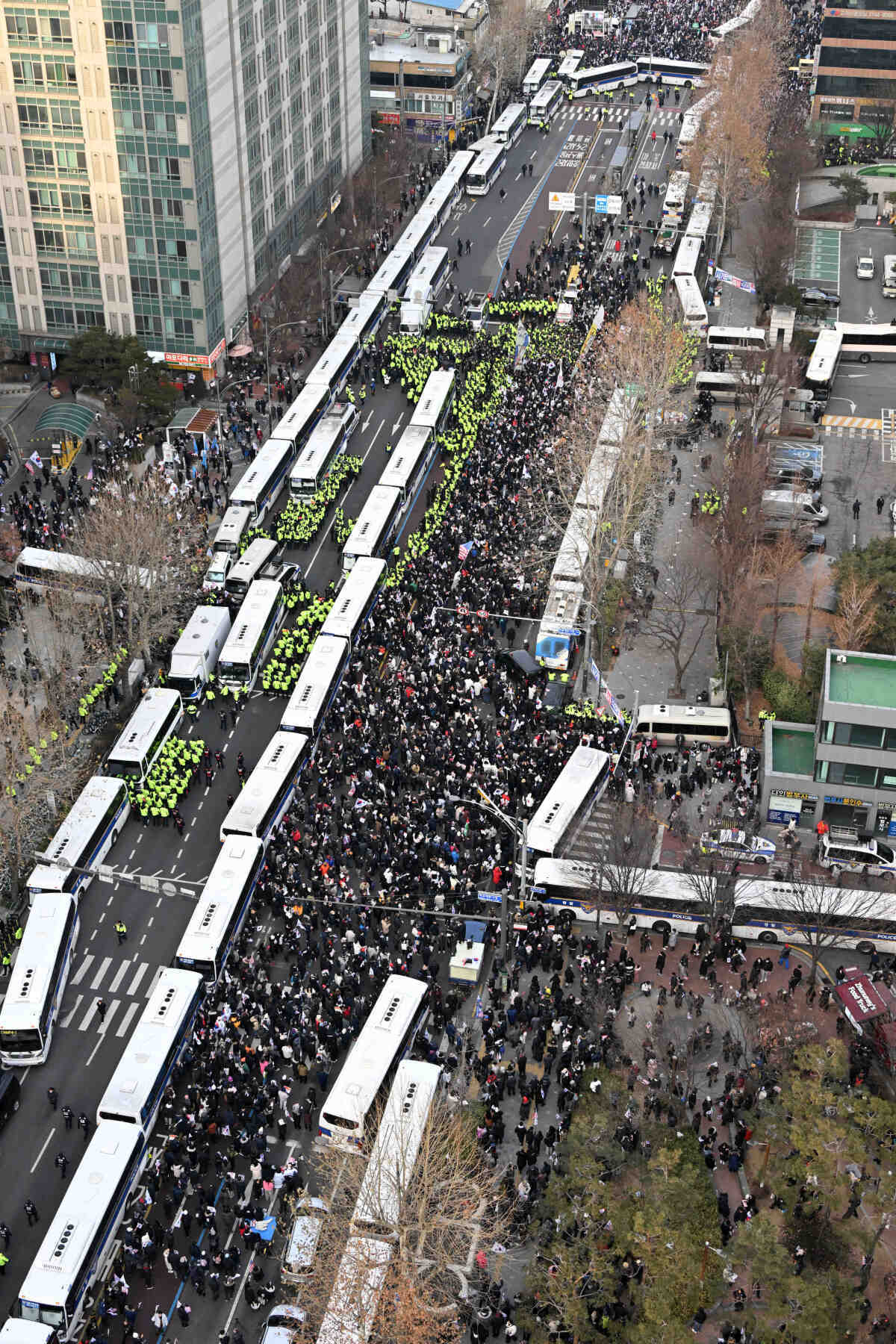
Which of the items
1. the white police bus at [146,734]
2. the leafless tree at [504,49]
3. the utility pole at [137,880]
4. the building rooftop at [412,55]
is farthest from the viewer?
the leafless tree at [504,49]

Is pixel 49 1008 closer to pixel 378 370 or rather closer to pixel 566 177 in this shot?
pixel 378 370

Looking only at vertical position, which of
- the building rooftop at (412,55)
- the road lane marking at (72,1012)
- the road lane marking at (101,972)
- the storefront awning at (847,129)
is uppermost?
the building rooftop at (412,55)

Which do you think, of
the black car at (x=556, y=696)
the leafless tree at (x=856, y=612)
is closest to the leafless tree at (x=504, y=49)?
the leafless tree at (x=856, y=612)

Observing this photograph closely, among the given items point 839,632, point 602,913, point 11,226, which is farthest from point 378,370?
point 602,913

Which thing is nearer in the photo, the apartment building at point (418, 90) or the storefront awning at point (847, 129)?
the storefront awning at point (847, 129)

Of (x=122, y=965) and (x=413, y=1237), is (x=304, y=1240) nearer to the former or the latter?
(x=413, y=1237)

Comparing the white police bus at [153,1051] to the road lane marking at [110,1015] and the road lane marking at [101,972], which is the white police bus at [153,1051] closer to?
the road lane marking at [110,1015]
